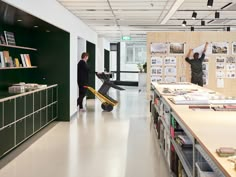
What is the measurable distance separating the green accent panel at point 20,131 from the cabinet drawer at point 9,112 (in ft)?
1.04

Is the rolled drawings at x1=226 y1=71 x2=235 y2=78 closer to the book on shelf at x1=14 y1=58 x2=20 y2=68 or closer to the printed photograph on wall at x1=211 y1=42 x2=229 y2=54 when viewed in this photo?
the printed photograph on wall at x1=211 y1=42 x2=229 y2=54

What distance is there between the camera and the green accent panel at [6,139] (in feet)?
17.9

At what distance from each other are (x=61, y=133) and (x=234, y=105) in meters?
4.04

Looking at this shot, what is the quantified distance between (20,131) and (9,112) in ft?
2.29

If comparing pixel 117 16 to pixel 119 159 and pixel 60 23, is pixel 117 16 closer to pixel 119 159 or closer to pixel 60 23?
pixel 60 23

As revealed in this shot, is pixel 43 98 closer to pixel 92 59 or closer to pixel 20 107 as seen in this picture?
pixel 20 107

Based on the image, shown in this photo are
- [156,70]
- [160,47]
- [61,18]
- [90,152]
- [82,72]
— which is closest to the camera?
[90,152]

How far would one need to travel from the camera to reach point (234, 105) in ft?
16.0

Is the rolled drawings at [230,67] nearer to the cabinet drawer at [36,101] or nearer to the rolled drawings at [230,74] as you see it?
the rolled drawings at [230,74]

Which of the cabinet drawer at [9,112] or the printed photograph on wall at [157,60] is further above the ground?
the printed photograph on wall at [157,60]

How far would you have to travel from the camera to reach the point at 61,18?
8391 millimetres

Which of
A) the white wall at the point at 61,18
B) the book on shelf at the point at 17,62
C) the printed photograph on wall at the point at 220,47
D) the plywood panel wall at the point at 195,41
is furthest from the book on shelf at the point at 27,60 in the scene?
the printed photograph on wall at the point at 220,47

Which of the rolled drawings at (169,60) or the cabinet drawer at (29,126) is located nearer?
the cabinet drawer at (29,126)

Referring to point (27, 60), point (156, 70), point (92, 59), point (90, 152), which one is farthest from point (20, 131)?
point (92, 59)
